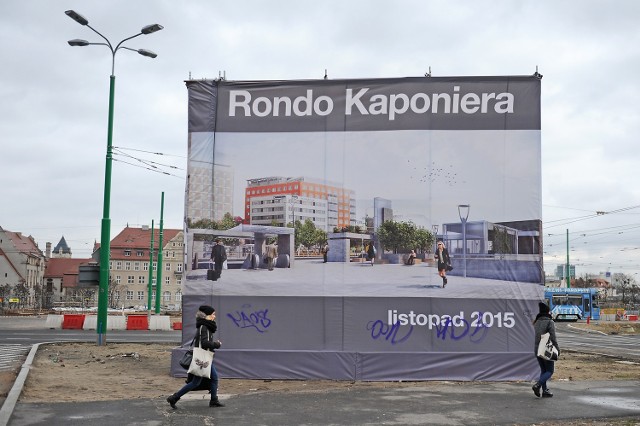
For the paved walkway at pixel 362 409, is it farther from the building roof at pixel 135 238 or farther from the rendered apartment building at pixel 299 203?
the building roof at pixel 135 238

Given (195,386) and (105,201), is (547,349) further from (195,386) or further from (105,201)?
(105,201)

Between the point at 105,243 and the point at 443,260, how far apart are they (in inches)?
449

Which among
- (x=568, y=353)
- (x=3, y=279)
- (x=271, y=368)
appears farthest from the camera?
(x=3, y=279)

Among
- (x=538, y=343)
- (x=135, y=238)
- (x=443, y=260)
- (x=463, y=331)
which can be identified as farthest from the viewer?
(x=135, y=238)

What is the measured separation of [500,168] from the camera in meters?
13.4

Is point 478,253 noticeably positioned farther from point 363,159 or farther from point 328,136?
point 328,136

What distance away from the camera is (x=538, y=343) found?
11219 mm

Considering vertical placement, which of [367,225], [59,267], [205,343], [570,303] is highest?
[367,225]

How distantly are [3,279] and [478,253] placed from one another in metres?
108

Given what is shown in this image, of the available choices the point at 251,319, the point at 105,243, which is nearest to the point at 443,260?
the point at 251,319

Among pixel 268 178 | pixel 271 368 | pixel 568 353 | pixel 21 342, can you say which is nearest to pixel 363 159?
pixel 268 178

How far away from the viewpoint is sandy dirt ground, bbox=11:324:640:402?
11453mm

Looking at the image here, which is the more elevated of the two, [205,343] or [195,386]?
[205,343]

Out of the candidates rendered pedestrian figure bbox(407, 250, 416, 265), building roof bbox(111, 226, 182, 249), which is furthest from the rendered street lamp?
building roof bbox(111, 226, 182, 249)
